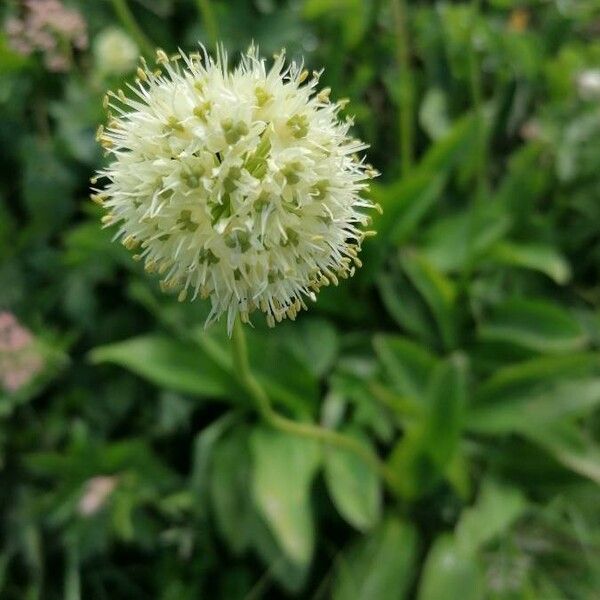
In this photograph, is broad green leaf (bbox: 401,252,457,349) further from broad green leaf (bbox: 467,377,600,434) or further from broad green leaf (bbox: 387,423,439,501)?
broad green leaf (bbox: 387,423,439,501)

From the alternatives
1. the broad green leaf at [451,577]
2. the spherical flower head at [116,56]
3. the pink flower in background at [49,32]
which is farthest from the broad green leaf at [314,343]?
the pink flower in background at [49,32]

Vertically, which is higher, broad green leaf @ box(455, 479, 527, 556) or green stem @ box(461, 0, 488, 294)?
green stem @ box(461, 0, 488, 294)

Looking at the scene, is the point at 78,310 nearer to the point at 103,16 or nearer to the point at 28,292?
the point at 28,292

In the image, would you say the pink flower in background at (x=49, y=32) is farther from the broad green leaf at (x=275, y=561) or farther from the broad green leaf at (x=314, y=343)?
the broad green leaf at (x=275, y=561)

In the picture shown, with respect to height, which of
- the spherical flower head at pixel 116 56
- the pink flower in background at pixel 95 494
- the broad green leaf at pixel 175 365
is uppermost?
the spherical flower head at pixel 116 56

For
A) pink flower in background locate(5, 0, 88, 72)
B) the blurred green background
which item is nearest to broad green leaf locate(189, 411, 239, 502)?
the blurred green background

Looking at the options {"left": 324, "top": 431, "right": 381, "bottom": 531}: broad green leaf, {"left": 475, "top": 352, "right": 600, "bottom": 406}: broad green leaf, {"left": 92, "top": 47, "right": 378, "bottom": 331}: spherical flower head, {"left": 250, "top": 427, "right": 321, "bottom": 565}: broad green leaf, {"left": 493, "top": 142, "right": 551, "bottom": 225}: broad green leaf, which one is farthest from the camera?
{"left": 493, "top": 142, "right": 551, "bottom": 225}: broad green leaf
